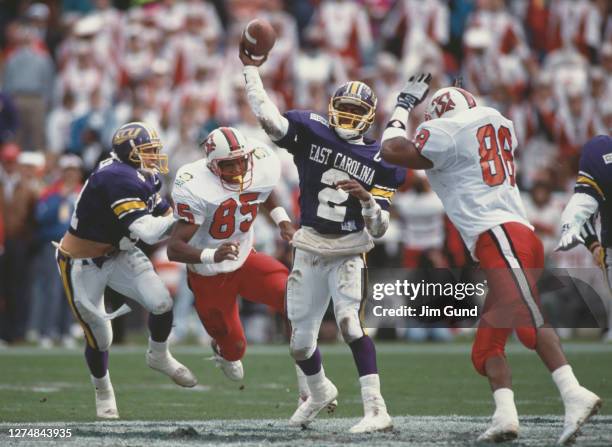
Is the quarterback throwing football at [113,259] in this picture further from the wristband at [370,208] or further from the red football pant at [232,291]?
the wristband at [370,208]

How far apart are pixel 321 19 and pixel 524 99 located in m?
2.83

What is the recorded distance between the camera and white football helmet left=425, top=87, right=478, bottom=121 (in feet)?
20.9

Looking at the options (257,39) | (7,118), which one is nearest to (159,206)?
(257,39)

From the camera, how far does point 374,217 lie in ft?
21.0

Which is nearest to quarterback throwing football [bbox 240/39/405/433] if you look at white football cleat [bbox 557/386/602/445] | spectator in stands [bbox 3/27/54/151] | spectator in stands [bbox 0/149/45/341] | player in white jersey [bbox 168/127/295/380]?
player in white jersey [bbox 168/127/295/380]

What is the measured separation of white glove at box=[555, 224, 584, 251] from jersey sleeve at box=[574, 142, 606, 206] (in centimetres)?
27

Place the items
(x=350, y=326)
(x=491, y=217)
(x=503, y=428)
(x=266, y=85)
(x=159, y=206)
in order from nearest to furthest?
(x=503, y=428), (x=491, y=217), (x=350, y=326), (x=159, y=206), (x=266, y=85)

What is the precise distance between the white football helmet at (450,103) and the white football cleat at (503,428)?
1.61m

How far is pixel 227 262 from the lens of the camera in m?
7.29

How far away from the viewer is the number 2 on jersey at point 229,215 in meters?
7.16

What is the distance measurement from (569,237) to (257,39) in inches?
82.9

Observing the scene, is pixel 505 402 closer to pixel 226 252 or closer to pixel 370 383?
pixel 370 383

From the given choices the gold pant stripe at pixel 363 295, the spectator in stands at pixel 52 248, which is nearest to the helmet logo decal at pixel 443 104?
the gold pant stripe at pixel 363 295

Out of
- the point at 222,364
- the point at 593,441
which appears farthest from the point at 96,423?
the point at 593,441
